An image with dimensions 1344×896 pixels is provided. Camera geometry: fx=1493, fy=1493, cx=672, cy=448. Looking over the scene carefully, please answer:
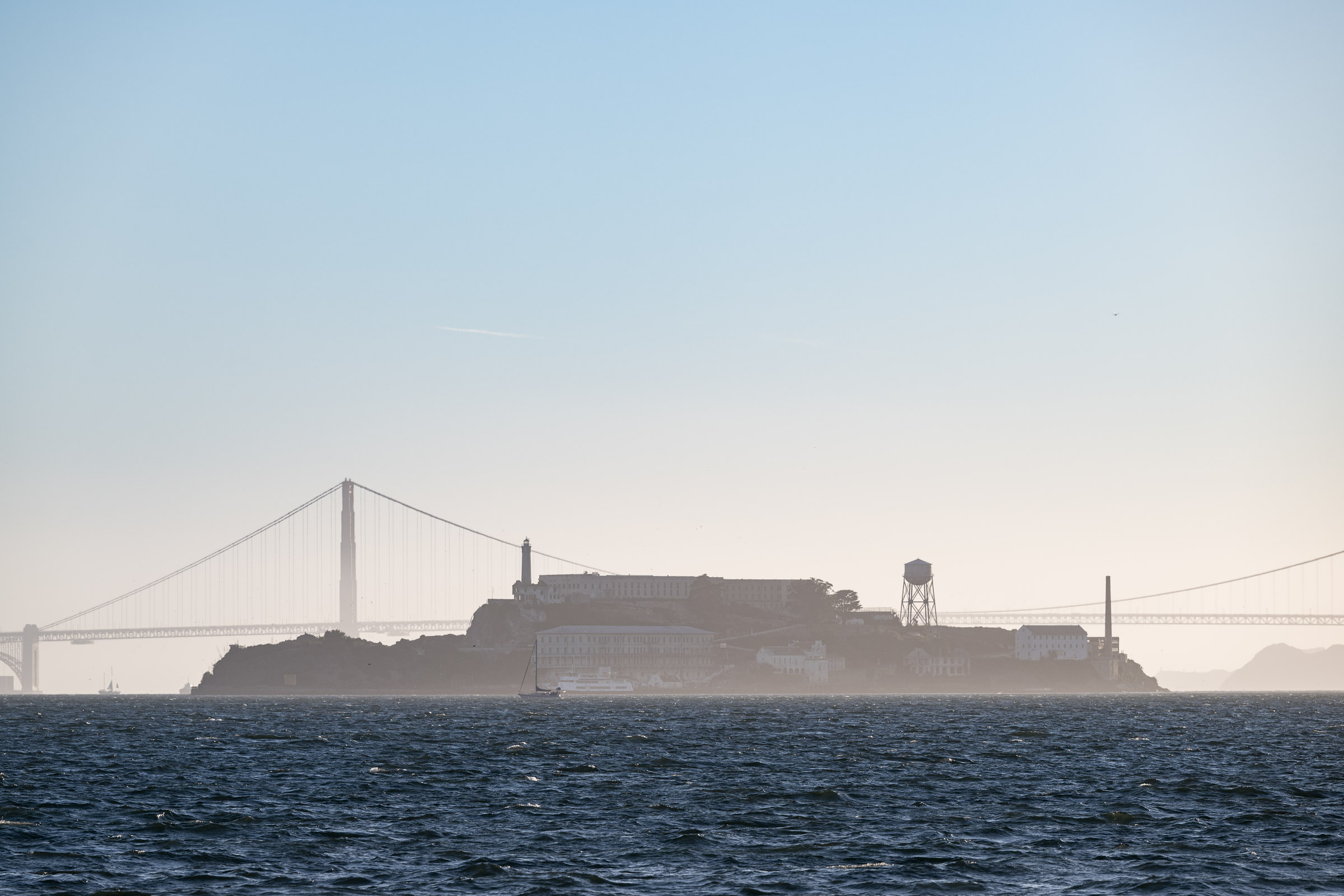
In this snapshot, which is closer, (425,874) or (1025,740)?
(425,874)

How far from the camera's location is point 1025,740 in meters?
88.9

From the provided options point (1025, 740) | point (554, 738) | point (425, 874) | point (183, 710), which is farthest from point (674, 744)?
point (183, 710)

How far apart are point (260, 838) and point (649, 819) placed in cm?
1148

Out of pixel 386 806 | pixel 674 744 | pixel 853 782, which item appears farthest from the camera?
pixel 674 744

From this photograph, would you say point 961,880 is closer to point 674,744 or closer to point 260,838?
point 260,838

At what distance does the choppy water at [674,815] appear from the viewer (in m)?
34.4

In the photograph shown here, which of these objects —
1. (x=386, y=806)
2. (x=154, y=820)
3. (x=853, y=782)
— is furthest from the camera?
(x=853, y=782)

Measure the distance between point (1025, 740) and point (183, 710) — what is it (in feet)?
403

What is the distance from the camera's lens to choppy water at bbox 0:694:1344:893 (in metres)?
34.4

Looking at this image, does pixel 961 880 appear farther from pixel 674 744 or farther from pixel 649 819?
pixel 674 744

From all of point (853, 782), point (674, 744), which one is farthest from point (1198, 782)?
point (674, 744)

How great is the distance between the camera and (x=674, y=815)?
46500 millimetres

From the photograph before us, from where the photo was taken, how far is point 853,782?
57781mm

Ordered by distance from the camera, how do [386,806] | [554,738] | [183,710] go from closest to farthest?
[386,806] < [554,738] < [183,710]
